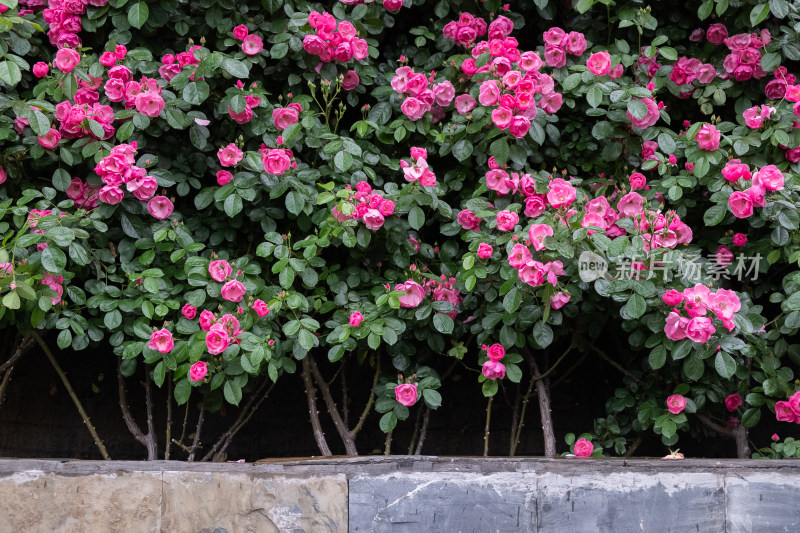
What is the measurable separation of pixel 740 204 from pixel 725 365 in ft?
1.37

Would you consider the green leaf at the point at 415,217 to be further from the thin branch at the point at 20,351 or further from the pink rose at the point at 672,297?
the thin branch at the point at 20,351

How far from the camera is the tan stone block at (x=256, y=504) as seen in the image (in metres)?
1.68

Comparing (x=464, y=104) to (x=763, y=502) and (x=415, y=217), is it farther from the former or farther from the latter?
(x=763, y=502)

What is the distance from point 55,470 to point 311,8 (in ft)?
4.57

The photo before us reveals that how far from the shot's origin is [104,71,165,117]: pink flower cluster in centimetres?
201

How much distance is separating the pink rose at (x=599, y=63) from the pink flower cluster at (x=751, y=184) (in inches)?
15.9

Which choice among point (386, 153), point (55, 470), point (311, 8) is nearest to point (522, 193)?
point (386, 153)

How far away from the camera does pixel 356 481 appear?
1687 mm

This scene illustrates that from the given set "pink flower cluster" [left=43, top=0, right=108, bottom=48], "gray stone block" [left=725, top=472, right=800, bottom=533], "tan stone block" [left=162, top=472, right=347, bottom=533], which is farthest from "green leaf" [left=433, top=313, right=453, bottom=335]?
"pink flower cluster" [left=43, top=0, right=108, bottom=48]

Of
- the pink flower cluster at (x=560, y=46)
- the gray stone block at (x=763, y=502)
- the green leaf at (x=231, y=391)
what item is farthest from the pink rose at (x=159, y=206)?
the gray stone block at (x=763, y=502)

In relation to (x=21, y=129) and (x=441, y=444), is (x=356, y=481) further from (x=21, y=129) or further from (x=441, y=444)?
(x=21, y=129)

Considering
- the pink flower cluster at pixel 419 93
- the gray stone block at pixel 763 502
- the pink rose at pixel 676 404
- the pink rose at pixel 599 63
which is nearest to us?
the gray stone block at pixel 763 502

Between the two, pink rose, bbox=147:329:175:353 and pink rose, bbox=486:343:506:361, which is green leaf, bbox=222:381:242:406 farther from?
pink rose, bbox=486:343:506:361

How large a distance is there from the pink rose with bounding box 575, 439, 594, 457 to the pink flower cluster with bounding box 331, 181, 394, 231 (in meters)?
0.80
